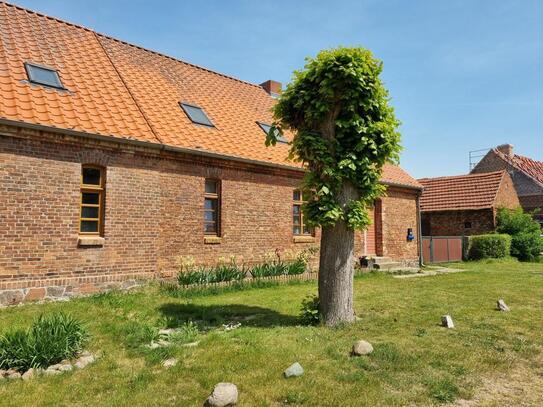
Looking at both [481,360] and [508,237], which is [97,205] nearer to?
[481,360]

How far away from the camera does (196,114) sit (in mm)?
13875

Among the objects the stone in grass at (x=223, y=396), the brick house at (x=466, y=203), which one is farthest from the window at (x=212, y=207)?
the brick house at (x=466, y=203)

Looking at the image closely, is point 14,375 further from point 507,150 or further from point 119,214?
point 507,150

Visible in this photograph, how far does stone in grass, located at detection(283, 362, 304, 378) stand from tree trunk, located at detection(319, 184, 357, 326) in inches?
85.7

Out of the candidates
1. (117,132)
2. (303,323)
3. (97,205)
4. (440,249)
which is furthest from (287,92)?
(440,249)

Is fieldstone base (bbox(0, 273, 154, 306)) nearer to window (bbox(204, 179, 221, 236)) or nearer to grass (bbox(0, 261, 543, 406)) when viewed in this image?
grass (bbox(0, 261, 543, 406))

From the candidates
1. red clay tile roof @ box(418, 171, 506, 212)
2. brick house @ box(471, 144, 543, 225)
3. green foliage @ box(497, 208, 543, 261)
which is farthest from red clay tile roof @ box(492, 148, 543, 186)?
green foliage @ box(497, 208, 543, 261)

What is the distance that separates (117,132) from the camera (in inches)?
→ 407

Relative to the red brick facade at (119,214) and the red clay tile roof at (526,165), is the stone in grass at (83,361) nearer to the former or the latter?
the red brick facade at (119,214)

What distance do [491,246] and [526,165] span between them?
53.0 feet

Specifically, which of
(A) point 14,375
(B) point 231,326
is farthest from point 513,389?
(A) point 14,375

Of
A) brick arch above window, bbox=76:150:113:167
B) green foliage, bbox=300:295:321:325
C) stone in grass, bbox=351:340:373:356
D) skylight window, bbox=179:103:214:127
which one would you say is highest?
skylight window, bbox=179:103:214:127

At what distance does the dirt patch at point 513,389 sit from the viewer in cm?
417

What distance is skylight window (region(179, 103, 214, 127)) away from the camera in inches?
531
